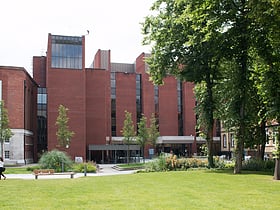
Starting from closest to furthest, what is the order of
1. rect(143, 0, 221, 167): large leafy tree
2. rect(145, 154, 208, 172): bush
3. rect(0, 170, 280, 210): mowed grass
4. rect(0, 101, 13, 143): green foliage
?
rect(0, 170, 280, 210): mowed grass < rect(143, 0, 221, 167): large leafy tree < rect(145, 154, 208, 172): bush < rect(0, 101, 13, 143): green foliage

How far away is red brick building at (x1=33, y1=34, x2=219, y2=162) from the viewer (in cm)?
6091

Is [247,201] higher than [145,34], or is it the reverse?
[145,34]

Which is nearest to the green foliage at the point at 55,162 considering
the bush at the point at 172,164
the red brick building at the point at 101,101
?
the bush at the point at 172,164

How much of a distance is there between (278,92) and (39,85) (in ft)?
192

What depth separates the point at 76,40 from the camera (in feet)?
201

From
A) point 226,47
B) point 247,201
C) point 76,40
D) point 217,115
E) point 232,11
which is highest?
point 76,40

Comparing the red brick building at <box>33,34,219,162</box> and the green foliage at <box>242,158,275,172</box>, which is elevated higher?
the red brick building at <box>33,34,219,162</box>

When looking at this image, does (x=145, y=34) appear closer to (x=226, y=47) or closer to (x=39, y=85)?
(x=226, y=47)

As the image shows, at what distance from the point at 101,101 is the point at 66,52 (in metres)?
11.5

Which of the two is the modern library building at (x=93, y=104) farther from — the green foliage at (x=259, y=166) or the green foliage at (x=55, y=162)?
the green foliage at (x=259, y=166)

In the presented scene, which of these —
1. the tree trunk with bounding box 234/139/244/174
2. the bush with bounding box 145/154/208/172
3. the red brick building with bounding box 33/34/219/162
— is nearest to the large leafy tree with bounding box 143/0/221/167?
the bush with bounding box 145/154/208/172

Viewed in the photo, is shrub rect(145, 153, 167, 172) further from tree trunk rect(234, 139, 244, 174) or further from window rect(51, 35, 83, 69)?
window rect(51, 35, 83, 69)

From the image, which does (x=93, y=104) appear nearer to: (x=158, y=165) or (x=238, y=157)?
(x=158, y=165)

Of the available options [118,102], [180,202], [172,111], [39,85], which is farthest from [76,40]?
[180,202]
